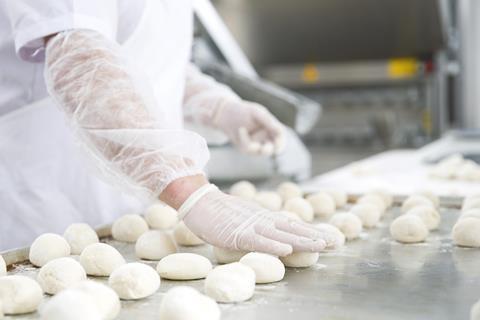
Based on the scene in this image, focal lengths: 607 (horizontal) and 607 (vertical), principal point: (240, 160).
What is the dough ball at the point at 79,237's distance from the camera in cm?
128

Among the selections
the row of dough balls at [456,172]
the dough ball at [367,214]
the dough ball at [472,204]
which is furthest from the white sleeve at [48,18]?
the row of dough balls at [456,172]

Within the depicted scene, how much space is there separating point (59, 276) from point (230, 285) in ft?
0.95

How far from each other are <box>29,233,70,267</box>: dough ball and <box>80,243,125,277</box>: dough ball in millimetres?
100

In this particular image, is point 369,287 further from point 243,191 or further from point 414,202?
point 243,191

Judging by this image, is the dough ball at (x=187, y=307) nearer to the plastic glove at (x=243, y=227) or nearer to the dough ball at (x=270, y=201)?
the plastic glove at (x=243, y=227)

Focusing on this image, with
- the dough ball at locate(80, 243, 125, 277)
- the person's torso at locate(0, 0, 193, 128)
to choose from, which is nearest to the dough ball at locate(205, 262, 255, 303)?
the dough ball at locate(80, 243, 125, 277)

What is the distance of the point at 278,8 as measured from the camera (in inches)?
157

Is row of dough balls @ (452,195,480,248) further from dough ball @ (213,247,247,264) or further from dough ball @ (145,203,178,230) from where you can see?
dough ball @ (145,203,178,230)

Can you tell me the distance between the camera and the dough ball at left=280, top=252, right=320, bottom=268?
3.73 ft

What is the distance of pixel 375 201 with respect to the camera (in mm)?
1689

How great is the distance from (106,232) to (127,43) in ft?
1.58

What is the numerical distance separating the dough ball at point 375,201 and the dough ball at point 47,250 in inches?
33.2

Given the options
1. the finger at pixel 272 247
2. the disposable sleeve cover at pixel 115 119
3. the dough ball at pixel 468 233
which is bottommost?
the dough ball at pixel 468 233

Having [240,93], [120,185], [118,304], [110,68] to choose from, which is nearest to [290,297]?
[118,304]
